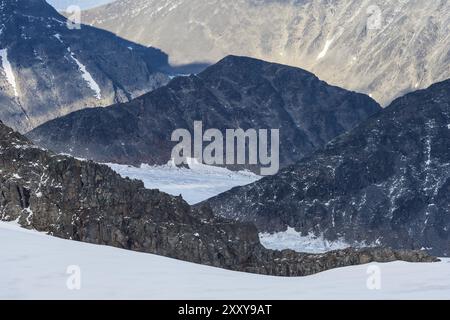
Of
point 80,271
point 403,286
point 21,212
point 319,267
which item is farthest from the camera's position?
point 319,267

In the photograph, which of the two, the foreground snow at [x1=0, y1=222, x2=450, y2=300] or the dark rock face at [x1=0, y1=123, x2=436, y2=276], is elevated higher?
the dark rock face at [x1=0, y1=123, x2=436, y2=276]

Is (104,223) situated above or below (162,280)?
above

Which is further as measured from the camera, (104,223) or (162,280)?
(104,223)

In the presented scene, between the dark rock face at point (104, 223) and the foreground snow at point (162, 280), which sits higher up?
the dark rock face at point (104, 223)

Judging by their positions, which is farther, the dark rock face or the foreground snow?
the dark rock face

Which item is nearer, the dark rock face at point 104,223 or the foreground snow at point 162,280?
the foreground snow at point 162,280

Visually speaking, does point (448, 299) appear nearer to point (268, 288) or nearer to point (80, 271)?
point (268, 288)
